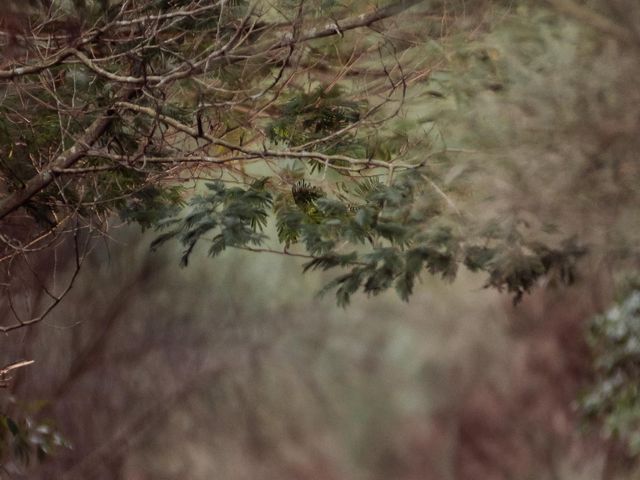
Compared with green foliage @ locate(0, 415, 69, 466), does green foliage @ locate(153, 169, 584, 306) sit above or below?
above

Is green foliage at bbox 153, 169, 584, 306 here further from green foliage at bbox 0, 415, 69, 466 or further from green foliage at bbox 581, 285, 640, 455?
green foliage at bbox 581, 285, 640, 455

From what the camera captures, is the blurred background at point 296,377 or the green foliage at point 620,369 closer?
the green foliage at point 620,369

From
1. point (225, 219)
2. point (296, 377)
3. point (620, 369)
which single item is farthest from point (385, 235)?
point (296, 377)

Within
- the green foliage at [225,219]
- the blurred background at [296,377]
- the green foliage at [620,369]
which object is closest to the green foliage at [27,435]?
the green foliage at [225,219]

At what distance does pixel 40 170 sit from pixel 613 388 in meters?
2.79

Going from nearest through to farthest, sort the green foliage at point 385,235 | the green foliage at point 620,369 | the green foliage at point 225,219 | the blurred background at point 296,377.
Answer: the green foliage at point 225,219 < the green foliage at point 385,235 < the green foliage at point 620,369 < the blurred background at point 296,377

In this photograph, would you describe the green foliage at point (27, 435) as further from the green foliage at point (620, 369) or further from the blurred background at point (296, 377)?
the green foliage at point (620, 369)

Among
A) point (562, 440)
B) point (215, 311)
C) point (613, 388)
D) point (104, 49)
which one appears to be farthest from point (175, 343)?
point (104, 49)

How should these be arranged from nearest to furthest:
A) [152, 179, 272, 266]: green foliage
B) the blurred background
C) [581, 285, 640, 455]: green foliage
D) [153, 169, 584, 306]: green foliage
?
[152, 179, 272, 266]: green foliage, [153, 169, 584, 306]: green foliage, [581, 285, 640, 455]: green foliage, the blurred background

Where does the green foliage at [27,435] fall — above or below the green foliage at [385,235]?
below

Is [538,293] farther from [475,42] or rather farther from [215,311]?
[475,42]

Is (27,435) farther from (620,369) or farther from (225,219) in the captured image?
(620,369)

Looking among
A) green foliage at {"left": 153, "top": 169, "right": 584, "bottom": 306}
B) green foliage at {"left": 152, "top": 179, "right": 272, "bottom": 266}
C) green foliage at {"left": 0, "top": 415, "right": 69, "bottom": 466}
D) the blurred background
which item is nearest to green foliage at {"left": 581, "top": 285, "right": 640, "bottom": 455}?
the blurred background

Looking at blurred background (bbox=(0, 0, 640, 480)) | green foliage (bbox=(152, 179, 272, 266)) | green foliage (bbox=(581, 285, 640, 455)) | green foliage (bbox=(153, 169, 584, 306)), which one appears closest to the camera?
green foliage (bbox=(152, 179, 272, 266))
